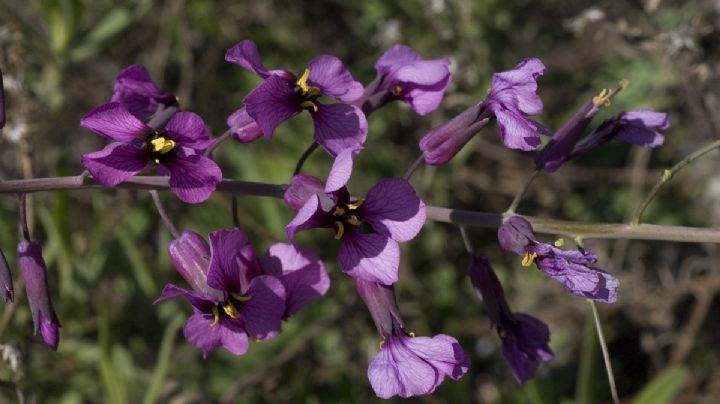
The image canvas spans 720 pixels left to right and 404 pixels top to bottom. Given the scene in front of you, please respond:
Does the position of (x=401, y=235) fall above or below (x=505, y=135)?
below

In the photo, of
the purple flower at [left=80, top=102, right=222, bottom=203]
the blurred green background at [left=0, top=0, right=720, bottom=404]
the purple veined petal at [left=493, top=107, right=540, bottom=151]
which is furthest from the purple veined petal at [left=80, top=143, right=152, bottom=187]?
the blurred green background at [left=0, top=0, right=720, bottom=404]

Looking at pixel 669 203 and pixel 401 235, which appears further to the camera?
pixel 669 203

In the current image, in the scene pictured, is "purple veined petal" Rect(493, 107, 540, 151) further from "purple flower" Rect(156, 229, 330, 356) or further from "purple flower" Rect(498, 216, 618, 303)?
"purple flower" Rect(156, 229, 330, 356)

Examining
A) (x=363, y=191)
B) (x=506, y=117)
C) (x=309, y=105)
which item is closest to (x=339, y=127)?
(x=309, y=105)

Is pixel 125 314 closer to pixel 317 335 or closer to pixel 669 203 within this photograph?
pixel 317 335

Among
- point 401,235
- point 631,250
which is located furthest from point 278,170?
point 401,235

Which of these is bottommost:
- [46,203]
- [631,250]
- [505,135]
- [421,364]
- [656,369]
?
[656,369]

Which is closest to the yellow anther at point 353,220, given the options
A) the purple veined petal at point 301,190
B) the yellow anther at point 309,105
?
the purple veined petal at point 301,190
